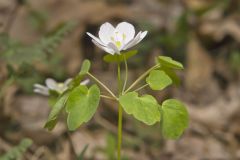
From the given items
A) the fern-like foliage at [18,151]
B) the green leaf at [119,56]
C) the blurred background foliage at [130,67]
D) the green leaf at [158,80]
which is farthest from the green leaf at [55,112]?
the blurred background foliage at [130,67]

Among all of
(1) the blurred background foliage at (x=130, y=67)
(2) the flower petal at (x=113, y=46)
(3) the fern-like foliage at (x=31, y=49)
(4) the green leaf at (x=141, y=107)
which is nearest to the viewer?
(4) the green leaf at (x=141, y=107)

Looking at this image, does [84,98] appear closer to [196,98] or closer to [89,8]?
[196,98]

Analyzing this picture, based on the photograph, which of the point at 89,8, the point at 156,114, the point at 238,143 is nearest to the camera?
the point at 156,114

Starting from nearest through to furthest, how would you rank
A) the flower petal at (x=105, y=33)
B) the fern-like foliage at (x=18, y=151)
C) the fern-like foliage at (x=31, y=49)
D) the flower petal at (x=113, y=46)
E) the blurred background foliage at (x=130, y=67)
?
the flower petal at (x=113, y=46)
the flower petal at (x=105, y=33)
the fern-like foliage at (x=18, y=151)
the fern-like foliage at (x=31, y=49)
the blurred background foliage at (x=130, y=67)

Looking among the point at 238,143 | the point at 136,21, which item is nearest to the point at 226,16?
the point at 136,21

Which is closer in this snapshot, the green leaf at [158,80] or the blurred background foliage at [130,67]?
the green leaf at [158,80]

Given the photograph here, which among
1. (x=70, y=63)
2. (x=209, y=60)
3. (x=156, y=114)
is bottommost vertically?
(x=209, y=60)

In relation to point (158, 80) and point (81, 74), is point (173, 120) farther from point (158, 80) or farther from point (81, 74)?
point (81, 74)

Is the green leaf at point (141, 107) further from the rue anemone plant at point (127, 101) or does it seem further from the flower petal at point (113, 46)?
the flower petal at point (113, 46)
